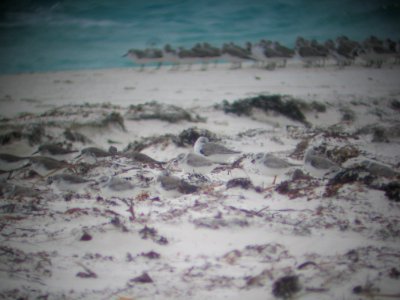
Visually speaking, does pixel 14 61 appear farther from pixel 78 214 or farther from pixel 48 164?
pixel 78 214

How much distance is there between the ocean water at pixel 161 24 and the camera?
71.4 feet

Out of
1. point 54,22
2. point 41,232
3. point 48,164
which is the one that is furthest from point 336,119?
point 54,22

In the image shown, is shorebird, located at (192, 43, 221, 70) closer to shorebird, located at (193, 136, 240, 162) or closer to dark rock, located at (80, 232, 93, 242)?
shorebird, located at (193, 136, 240, 162)

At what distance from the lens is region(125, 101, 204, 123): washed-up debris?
9.23 m

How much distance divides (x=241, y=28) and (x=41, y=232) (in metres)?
21.5

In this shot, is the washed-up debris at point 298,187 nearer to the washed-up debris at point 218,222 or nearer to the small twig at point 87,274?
the washed-up debris at point 218,222

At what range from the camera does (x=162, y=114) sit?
30.6 feet

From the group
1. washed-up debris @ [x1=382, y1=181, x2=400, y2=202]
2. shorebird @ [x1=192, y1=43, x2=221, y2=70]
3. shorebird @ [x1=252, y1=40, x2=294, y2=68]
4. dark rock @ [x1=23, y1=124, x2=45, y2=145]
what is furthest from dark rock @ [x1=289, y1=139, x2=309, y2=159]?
shorebird @ [x1=192, y1=43, x2=221, y2=70]

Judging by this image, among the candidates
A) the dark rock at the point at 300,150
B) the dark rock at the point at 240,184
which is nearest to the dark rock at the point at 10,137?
the dark rock at the point at 240,184

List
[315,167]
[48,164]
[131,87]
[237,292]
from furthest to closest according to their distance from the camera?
[131,87]
[48,164]
[315,167]
[237,292]

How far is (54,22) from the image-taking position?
76.4 ft

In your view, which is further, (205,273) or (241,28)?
(241,28)

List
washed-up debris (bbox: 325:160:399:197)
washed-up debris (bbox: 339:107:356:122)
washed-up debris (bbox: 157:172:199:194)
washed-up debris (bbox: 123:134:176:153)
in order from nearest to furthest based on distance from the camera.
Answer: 1. washed-up debris (bbox: 325:160:399:197)
2. washed-up debris (bbox: 157:172:199:194)
3. washed-up debris (bbox: 123:134:176:153)
4. washed-up debris (bbox: 339:107:356:122)

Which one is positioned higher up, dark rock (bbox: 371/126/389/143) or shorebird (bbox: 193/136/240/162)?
shorebird (bbox: 193/136/240/162)
